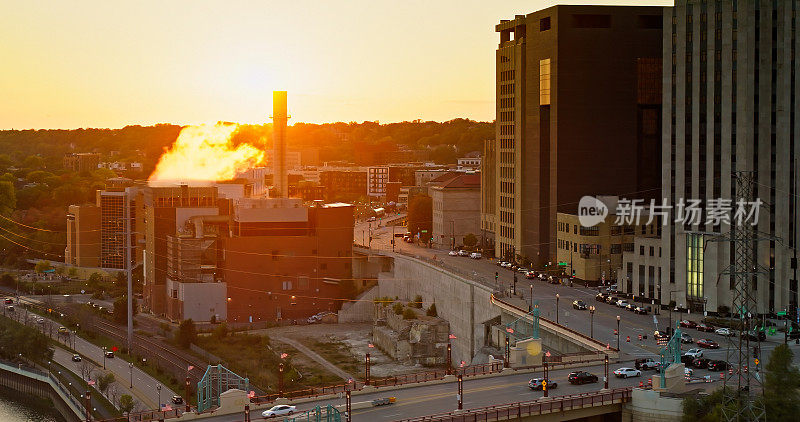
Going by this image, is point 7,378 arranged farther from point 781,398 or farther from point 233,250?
point 781,398

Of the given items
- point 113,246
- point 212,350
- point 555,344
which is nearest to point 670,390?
point 555,344

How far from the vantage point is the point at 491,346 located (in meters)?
71.5

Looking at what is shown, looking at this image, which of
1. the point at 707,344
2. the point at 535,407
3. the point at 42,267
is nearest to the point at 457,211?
the point at 42,267

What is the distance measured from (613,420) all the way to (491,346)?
24.3 metres

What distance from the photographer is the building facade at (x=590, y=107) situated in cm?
8619

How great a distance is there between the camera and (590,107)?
8694cm

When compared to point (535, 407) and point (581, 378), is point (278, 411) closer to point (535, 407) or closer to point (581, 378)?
point (535, 407)

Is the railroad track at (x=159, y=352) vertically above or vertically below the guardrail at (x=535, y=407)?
below

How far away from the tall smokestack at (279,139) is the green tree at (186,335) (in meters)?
30.4

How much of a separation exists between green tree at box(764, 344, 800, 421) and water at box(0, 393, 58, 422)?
42.1 metres

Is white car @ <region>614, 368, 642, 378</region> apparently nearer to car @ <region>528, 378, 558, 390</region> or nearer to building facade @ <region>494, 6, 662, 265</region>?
car @ <region>528, 378, 558, 390</region>

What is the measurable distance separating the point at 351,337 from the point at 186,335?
12.2m

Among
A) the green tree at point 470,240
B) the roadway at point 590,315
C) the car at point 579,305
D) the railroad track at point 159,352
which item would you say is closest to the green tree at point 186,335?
the railroad track at point 159,352

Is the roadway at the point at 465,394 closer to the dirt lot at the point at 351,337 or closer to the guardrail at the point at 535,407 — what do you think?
the guardrail at the point at 535,407
